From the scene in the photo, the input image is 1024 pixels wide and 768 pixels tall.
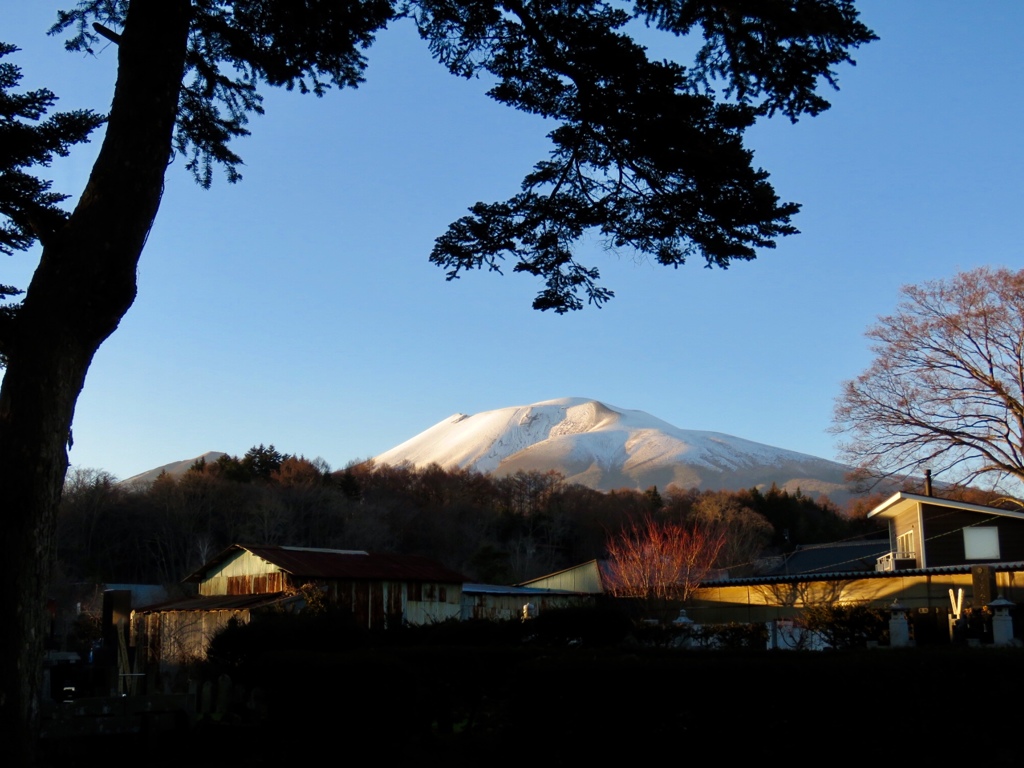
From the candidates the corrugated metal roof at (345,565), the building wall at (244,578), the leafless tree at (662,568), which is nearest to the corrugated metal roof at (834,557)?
the leafless tree at (662,568)

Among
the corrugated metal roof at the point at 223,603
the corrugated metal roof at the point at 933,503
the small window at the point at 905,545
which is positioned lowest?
the corrugated metal roof at the point at 223,603

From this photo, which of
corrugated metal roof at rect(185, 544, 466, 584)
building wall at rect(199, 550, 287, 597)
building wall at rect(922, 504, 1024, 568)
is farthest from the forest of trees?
building wall at rect(922, 504, 1024, 568)

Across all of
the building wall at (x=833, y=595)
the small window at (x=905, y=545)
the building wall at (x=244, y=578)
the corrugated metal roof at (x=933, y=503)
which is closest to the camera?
the building wall at (x=244, y=578)

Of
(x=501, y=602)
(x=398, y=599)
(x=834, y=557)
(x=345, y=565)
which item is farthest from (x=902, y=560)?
(x=345, y=565)

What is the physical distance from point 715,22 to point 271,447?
222 ft

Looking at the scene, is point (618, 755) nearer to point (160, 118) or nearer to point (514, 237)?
point (514, 237)

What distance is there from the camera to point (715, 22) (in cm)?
754

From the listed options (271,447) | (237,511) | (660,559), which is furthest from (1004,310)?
(271,447)

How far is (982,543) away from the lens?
110 ft

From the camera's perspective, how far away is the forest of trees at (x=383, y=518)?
5559cm

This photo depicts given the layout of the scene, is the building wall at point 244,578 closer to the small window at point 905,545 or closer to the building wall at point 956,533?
the building wall at point 956,533

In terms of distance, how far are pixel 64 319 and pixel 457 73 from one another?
419 cm

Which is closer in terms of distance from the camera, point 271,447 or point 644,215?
point 644,215

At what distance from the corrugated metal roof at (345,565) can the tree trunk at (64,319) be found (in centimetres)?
2182
